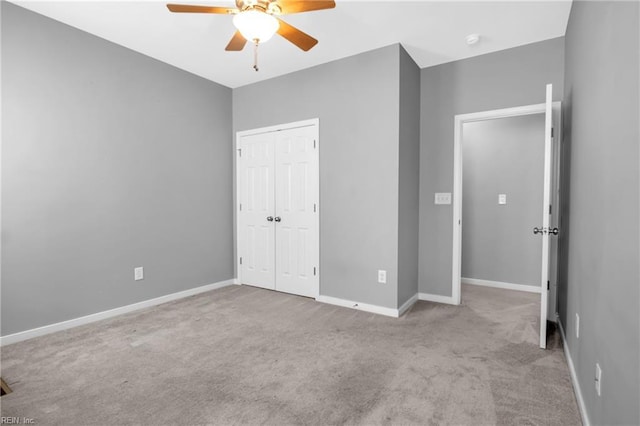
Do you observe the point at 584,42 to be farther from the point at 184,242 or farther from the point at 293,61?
the point at 184,242

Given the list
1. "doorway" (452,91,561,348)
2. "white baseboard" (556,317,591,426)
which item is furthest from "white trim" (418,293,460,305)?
"white baseboard" (556,317,591,426)

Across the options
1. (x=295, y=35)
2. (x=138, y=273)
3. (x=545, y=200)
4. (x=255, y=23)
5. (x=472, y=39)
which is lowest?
(x=138, y=273)

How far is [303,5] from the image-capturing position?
2.03 metres

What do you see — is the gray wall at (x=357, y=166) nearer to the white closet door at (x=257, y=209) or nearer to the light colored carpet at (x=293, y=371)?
the light colored carpet at (x=293, y=371)

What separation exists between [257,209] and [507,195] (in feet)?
11.0

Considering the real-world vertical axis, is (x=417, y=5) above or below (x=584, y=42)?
above

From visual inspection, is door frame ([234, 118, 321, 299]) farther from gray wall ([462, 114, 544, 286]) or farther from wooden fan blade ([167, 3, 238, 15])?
gray wall ([462, 114, 544, 286])

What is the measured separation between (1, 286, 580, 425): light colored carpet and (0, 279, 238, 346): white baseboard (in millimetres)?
86

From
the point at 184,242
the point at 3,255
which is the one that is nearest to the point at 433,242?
the point at 184,242

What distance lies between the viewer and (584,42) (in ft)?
6.65

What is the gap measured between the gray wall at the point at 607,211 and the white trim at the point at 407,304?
1399mm

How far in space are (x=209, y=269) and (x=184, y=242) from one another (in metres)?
0.53

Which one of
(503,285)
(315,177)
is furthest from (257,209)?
(503,285)

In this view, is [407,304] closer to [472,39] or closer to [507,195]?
[507,195]
